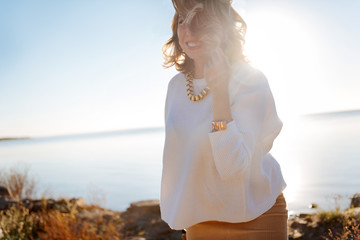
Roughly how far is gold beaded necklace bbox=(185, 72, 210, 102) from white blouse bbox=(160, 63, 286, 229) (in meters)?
0.02

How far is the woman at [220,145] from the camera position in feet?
5.05

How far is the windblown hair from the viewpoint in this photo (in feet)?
5.68

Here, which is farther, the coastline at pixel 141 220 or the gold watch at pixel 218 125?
the coastline at pixel 141 220

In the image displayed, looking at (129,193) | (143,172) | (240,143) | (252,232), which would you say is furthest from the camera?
(143,172)

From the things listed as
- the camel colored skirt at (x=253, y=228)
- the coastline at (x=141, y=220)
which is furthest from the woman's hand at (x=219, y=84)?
the coastline at (x=141, y=220)

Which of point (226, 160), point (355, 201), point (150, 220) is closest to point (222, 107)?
point (226, 160)

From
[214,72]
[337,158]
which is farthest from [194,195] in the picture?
[337,158]

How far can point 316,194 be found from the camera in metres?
11.4

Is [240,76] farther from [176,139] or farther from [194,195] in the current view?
[194,195]

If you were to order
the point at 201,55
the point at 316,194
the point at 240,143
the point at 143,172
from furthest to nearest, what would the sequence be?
the point at 143,172 → the point at 316,194 → the point at 201,55 → the point at 240,143

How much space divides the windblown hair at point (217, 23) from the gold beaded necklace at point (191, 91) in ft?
0.80

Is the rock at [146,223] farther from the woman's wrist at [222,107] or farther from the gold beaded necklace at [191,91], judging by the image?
the woman's wrist at [222,107]

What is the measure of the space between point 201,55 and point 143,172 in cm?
2067

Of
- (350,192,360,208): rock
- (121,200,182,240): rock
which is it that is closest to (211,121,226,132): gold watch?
(121,200,182,240): rock
